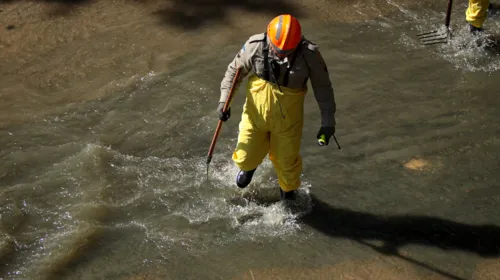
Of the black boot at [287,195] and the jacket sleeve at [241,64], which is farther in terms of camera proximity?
the black boot at [287,195]

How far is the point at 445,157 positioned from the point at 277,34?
2691 mm

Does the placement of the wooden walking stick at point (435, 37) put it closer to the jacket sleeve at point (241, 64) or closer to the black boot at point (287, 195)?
the black boot at point (287, 195)

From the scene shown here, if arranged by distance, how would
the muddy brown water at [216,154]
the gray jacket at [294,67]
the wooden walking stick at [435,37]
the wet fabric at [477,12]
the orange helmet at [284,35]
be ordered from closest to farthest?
the orange helmet at [284,35], the gray jacket at [294,67], the muddy brown water at [216,154], the wet fabric at [477,12], the wooden walking stick at [435,37]

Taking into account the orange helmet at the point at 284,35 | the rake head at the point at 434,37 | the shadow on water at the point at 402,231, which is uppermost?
the orange helmet at the point at 284,35

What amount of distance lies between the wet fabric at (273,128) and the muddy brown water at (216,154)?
1.96ft

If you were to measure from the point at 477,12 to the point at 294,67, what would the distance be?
13.4 ft

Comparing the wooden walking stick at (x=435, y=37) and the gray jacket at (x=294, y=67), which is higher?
the gray jacket at (x=294, y=67)

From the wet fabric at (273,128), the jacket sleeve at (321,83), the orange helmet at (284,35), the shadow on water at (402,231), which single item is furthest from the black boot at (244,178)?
the orange helmet at (284,35)

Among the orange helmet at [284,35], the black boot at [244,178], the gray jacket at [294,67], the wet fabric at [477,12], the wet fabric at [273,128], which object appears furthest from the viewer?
the wet fabric at [477,12]

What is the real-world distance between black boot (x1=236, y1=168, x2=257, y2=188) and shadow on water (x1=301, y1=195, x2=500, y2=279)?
0.62m

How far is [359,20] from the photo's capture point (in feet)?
26.6

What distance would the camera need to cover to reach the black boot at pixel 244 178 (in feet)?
16.6

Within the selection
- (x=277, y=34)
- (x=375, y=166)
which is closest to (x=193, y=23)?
(x=375, y=166)

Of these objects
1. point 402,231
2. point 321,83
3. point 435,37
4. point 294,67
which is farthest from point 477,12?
point 294,67
